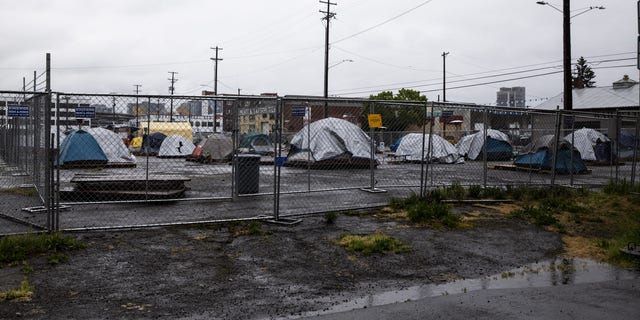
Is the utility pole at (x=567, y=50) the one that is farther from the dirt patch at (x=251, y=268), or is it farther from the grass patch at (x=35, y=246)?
the grass patch at (x=35, y=246)

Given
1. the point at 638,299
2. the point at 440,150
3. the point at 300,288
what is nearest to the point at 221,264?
the point at 300,288

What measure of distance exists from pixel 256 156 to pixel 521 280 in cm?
697

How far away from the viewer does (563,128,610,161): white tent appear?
23.2m

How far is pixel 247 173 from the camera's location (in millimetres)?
11867

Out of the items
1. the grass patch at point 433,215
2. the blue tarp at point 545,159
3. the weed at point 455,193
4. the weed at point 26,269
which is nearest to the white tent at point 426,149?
the blue tarp at point 545,159

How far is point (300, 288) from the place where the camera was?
5531 millimetres

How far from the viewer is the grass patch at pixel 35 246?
623 centimetres

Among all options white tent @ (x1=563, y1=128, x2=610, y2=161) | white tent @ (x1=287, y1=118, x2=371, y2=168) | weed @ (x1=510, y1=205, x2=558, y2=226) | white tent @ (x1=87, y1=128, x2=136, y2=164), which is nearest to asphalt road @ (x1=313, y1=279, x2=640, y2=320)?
weed @ (x1=510, y1=205, x2=558, y2=226)

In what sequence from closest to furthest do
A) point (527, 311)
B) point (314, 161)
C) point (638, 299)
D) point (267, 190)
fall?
point (527, 311), point (638, 299), point (267, 190), point (314, 161)

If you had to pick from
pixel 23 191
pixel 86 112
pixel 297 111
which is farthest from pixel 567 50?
pixel 23 191

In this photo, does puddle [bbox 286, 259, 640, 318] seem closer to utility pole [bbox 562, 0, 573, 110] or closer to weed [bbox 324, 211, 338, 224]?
weed [bbox 324, 211, 338, 224]

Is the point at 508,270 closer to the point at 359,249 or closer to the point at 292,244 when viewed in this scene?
the point at 359,249

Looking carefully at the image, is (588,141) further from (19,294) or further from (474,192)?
(19,294)

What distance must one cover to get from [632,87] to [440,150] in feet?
123
